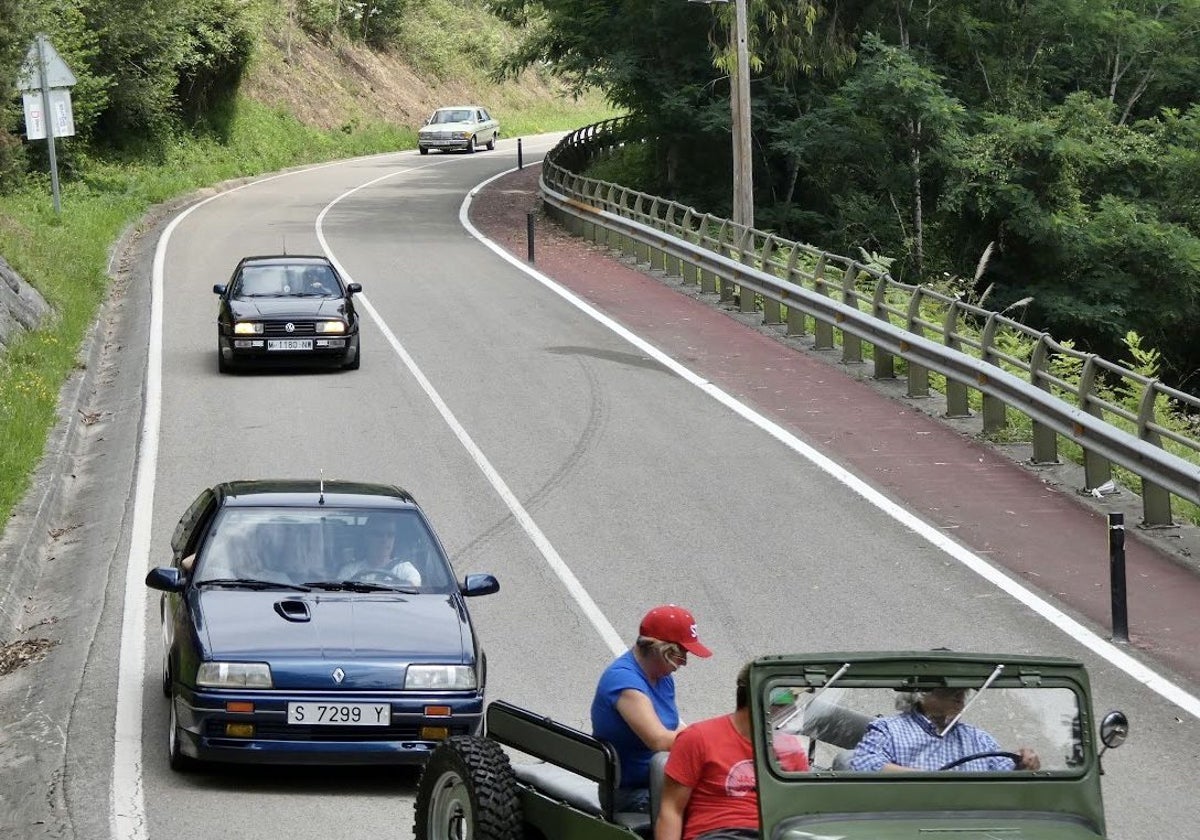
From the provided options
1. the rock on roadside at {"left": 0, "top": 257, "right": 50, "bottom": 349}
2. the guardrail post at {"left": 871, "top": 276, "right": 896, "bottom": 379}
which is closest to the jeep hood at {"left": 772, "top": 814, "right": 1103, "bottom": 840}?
the guardrail post at {"left": 871, "top": 276, "right": 896, "bottom": 379}

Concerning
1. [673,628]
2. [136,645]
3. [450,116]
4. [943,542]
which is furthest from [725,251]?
[450,116]

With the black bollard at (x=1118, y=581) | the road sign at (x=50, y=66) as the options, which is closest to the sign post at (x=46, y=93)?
the road sign at (x=50, y=66)

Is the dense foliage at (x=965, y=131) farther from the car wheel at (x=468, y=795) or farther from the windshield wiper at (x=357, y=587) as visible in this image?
the car wheel at (x=468, y=795)

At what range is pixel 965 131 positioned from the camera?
3975 cm

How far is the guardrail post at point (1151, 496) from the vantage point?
14805 mm

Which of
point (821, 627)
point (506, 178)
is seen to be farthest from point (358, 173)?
point (821, 627)

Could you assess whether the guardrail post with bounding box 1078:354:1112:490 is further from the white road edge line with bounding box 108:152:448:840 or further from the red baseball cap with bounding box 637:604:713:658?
the red baseball cap with bounding box 637:604:713:658

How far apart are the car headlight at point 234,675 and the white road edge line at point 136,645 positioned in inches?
25.3

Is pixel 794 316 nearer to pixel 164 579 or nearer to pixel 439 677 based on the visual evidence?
pixel 164 579

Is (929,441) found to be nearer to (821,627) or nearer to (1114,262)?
(821,627)

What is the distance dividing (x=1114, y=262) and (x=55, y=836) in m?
31.3

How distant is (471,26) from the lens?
89.9 m

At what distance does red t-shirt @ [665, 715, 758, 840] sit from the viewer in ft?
19.6

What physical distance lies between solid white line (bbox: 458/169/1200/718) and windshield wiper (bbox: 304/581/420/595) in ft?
14.8
